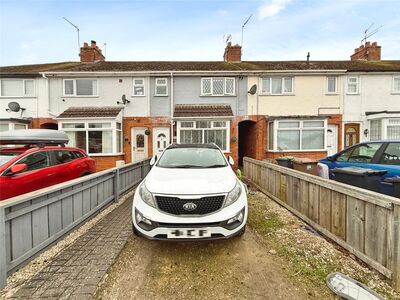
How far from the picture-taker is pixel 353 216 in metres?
3.12

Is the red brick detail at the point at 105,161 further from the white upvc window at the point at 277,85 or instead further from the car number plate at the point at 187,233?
the car number plate at the point at 187,233

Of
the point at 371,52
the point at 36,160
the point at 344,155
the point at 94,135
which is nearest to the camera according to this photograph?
the point at 36,160

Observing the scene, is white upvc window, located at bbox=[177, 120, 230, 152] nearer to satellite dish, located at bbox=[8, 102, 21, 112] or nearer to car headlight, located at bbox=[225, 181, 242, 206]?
car headlight, located at bbox=[225, 181, 242, 206]

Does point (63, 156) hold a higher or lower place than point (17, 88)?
lower

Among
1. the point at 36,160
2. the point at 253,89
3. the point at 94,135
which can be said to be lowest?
the point at 36,160

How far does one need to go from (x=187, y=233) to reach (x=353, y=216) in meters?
2.52

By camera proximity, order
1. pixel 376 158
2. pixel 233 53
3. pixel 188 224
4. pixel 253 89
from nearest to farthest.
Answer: pixel 188 224 < pixel 376 158 < pixel 253 89 < pixel 233 53

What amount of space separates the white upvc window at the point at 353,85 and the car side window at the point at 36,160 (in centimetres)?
1572

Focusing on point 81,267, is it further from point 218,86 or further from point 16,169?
point 218,86

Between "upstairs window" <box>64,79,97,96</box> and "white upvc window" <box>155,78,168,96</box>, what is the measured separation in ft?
12.5

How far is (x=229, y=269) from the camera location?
2.87 meters

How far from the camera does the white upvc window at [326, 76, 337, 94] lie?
1291 cm

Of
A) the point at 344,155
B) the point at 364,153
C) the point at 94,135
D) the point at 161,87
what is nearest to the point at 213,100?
the point at 161,87

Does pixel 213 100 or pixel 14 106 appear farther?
pixel 213 100
